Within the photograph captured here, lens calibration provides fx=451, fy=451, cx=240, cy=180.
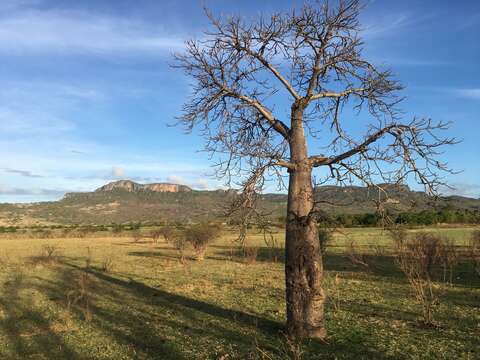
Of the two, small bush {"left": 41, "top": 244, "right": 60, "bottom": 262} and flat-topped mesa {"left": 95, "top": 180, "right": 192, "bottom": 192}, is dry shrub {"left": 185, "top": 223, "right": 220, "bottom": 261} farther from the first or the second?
Result: flat-topped mesa {"left": 95, "top": 180, "right": 192, "bottom": 192}

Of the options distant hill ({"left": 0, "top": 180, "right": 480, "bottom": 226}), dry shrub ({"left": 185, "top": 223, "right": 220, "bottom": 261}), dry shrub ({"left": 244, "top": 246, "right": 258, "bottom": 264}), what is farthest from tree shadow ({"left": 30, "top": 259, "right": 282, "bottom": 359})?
distant hill ({"left": 0, "top": 180, "right": 480, "bottom": 226})

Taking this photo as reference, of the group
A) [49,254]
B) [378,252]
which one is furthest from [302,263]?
[49,254]

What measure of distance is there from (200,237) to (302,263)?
16.1 metres

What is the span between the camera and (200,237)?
74.2ft

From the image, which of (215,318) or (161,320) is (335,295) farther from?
(161,320)

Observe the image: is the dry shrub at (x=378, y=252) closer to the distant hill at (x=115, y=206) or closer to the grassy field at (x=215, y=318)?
the grassy field at (x=215, y=318)

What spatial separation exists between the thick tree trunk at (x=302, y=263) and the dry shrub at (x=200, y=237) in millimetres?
15426

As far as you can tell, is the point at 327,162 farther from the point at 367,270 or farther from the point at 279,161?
the point at 367,270

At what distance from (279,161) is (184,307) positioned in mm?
5070

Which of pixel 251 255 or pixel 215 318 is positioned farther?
pixel 251 255

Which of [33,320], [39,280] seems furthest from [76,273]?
[33,320]

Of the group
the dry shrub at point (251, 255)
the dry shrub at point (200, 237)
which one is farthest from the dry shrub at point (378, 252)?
the dry shrub at point (200, 237)

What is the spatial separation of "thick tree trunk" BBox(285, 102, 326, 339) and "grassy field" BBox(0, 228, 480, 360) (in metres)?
0.37

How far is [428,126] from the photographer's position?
6570 millimetres
